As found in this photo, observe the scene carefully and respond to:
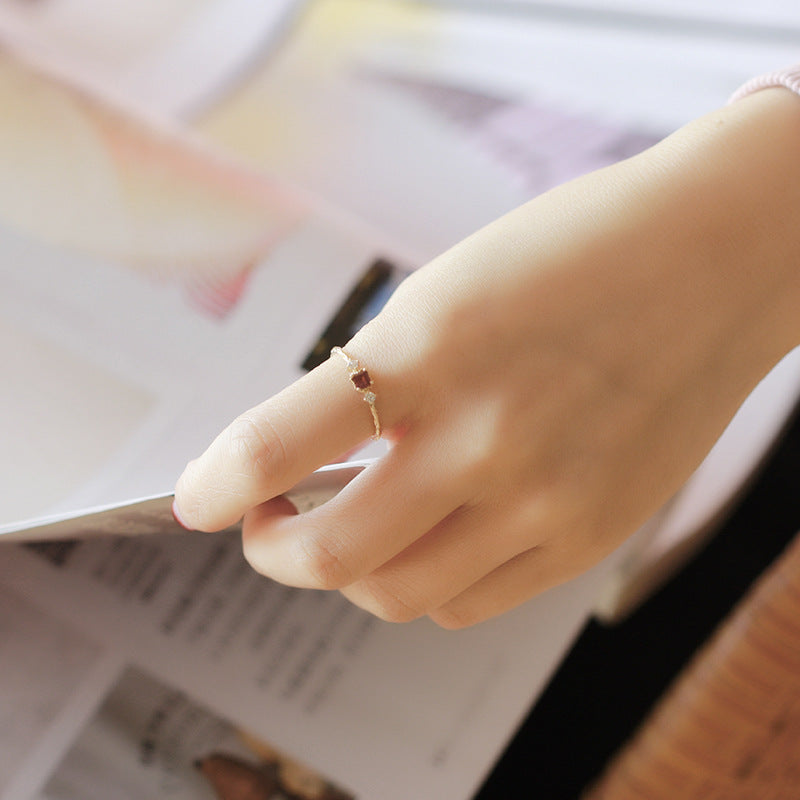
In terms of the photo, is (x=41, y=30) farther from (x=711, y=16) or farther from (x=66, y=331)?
(x=711, y=16)

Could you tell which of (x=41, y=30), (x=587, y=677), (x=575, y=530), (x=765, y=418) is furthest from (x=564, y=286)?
(x=587, y=677)

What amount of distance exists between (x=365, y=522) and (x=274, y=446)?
5cm

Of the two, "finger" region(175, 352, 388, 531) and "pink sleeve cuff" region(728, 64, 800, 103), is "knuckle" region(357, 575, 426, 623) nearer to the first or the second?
Result: "finger" region(175, 352, 388, 531)

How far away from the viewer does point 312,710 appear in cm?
46

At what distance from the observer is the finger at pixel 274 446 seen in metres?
0.32

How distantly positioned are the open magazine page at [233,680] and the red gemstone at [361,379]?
0.67 ft

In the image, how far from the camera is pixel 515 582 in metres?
0.39

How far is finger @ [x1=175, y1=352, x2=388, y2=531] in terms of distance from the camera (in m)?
0.32

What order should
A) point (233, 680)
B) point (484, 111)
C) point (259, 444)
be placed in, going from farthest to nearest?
point (484, 111), point (233, 680), point (259, 444)

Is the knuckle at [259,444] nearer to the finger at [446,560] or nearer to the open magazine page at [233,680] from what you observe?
the finger at [446,560]

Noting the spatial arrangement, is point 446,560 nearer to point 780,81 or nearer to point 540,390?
point 540,390

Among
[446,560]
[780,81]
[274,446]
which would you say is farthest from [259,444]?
[780,81]

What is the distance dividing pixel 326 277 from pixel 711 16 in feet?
1.12

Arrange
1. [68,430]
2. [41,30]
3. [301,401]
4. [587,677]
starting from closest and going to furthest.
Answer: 1. [301,401]
2. [68,430]
3. [41,30]
4. [587,677]
